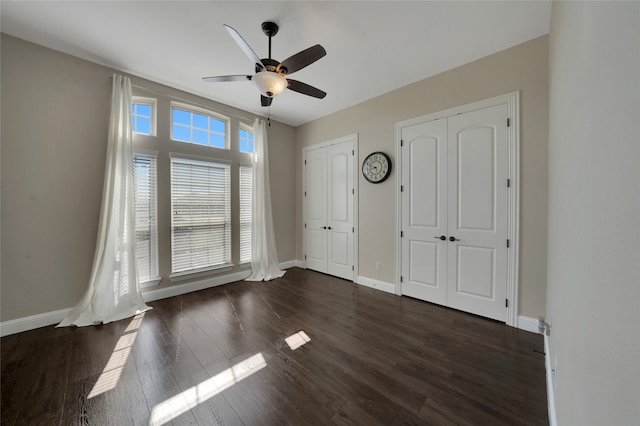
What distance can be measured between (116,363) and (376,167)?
374 cm

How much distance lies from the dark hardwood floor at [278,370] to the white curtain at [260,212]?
1.33 meters

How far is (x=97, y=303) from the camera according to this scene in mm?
2719

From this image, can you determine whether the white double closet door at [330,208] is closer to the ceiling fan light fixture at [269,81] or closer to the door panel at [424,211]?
the door panel at [424,211]

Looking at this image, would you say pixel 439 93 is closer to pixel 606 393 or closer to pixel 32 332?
pixel 606 393

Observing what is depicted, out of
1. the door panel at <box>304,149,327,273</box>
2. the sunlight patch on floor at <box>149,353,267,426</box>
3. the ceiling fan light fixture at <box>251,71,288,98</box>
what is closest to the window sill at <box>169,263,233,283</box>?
the door panel at <box>304,149,327,273</box>

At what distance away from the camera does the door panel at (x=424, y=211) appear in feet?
10.1

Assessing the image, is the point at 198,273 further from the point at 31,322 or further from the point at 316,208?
the point at 316,208

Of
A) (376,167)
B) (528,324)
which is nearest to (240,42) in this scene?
(376,167)

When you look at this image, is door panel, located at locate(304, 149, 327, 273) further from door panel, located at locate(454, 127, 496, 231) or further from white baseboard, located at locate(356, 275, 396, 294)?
door panel, located at locate(454, 127, 496, 231)

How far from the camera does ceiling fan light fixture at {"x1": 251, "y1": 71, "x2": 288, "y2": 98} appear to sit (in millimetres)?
2115

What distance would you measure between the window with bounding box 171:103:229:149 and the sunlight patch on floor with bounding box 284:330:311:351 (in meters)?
3.22

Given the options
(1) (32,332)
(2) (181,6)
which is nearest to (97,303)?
(1) (32,332)

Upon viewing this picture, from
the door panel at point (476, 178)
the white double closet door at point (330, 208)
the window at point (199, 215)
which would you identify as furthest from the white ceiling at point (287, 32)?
the white double closet door at point (330, 208)

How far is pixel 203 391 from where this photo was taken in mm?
1695
